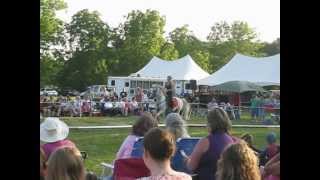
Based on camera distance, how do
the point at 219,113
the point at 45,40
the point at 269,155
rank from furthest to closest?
the point at 45,40 → the point at 269,155 → the point at 219,113

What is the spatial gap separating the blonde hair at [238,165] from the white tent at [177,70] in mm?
18002

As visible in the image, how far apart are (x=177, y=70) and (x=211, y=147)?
17742 millimetres

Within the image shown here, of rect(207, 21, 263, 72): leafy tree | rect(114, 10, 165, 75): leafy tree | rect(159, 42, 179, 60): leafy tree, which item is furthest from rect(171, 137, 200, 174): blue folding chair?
rect(207, 21, 263, 72): leafy tree

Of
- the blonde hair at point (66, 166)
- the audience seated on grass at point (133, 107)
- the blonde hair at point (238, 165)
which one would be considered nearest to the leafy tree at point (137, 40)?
the audience seated on grass at point (133, 107)

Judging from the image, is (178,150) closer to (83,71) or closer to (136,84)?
(136,84)

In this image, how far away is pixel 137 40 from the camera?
3697 centimetres

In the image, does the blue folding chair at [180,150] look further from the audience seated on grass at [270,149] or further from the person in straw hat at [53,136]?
the person in straw hat at [53,136]

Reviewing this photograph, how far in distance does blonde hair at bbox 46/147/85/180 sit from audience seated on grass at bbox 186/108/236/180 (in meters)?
1.24

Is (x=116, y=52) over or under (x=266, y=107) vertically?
over

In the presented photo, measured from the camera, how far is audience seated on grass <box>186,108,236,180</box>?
3662mm
